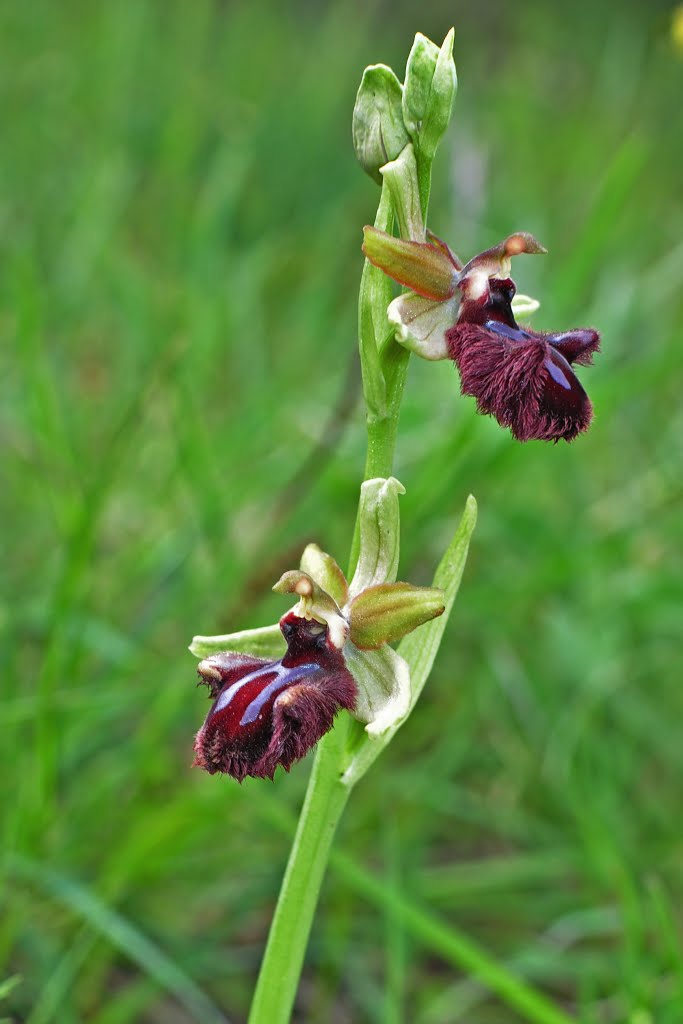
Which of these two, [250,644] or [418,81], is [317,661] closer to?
[250,644]

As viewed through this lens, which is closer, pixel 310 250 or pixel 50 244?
pixel 50 244

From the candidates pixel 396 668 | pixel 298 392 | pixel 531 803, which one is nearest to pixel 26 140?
Result: pixel 298 392

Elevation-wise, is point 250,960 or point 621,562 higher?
point 621,562

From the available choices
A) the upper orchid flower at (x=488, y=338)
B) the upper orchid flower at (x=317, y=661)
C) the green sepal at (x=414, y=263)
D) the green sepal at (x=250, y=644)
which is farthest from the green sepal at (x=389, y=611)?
the green sepal at (x=414, y=263)

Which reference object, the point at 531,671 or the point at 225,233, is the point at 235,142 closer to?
the point at 225,233

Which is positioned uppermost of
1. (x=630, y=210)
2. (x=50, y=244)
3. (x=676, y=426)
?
(x=630, y=210)

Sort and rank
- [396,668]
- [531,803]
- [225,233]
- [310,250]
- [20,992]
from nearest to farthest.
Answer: [396,668], [20,992], [531,803], [225,233], [310,250]

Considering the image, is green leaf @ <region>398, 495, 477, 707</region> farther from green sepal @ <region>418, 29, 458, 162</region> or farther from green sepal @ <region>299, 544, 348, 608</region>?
green sepal @ <region>418, 29, 458, 162</region>
